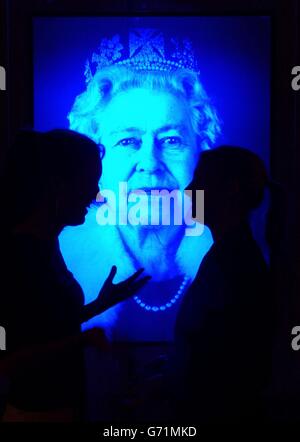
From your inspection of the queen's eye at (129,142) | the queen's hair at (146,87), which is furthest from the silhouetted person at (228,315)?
the queen's eye at (129,142)

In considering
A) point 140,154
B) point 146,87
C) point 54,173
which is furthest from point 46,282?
point 146,87

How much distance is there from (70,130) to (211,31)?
65cm

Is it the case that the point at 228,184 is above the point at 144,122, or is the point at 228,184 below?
below

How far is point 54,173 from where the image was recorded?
245 centimetres

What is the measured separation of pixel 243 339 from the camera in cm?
246

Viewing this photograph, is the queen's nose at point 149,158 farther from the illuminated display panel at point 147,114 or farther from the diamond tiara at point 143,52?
the diamond tiara at point 143,52

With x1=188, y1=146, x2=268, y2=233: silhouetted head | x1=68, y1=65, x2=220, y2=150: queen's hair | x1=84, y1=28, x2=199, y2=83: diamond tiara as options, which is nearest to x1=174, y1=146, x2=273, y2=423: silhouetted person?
x1=188, y1=146, x2=268, y2=233: silhouetted head

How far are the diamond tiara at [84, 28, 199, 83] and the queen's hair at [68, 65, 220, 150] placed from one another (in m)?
0.02

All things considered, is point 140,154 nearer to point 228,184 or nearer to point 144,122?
point 144,122

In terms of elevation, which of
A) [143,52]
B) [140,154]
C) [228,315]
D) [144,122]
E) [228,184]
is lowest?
[228,315]

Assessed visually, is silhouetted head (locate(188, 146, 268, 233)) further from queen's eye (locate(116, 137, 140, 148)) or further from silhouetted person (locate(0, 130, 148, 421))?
silhouetted person (locate(0, 130, 148, 421))

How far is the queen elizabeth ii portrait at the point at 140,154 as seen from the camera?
8.04 ft

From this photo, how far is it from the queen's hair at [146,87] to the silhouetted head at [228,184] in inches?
2.9

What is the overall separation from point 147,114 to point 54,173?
0.42m
